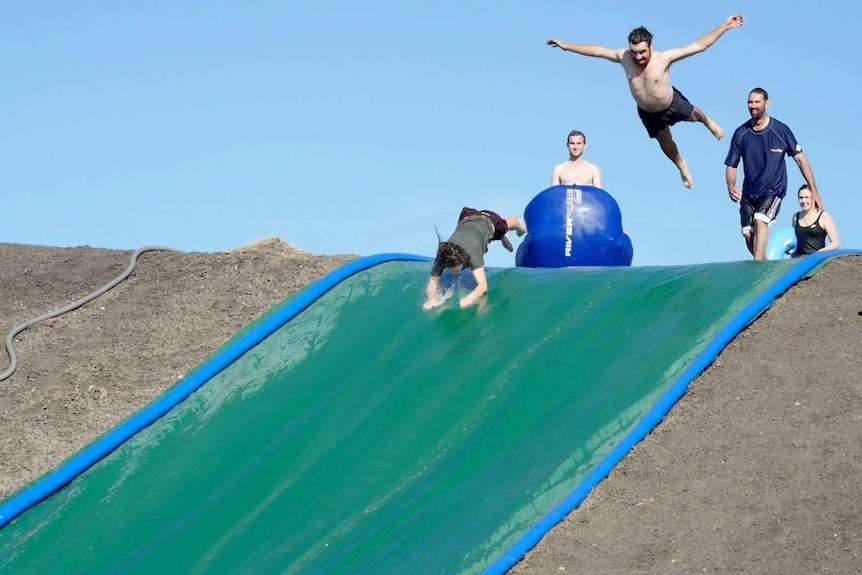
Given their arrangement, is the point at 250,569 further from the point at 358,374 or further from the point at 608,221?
the point at 608,221

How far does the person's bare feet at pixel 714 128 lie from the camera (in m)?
9.23

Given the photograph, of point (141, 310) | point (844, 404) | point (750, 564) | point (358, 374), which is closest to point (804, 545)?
point (750, 564)

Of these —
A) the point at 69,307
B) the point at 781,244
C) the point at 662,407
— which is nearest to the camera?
the point at 662,407

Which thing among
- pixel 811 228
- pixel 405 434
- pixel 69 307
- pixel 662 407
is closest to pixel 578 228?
pixel 811 228

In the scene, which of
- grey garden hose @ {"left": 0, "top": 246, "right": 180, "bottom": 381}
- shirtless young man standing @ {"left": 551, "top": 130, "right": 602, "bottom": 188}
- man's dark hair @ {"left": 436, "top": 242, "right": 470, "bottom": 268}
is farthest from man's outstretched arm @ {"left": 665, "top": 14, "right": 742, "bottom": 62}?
grey garden hose @ {"left": 0, "top": 246, "right": 180, "bottom": 381}

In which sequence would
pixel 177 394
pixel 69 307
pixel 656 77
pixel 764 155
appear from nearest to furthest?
pixel 764 155 → pixel 177 394 → pixel 656 77 → pixel 69 307

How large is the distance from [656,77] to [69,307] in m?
4.55

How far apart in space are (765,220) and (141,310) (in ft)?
14.6

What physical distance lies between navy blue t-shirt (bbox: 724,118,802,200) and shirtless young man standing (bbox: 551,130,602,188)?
1436mm

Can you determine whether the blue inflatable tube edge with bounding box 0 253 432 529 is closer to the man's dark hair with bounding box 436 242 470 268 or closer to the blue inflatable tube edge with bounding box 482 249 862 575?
the man's dark hair with bounding box 436 242 470 268

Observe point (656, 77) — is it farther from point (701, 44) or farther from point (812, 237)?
point (812, 237)

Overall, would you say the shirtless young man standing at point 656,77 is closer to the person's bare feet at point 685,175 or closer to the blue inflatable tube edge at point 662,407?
the person's bare feet at point 685,175

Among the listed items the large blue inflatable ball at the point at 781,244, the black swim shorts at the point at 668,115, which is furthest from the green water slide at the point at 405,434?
the large blue inflatable ball at the point at 781,244

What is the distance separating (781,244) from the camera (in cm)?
1126
